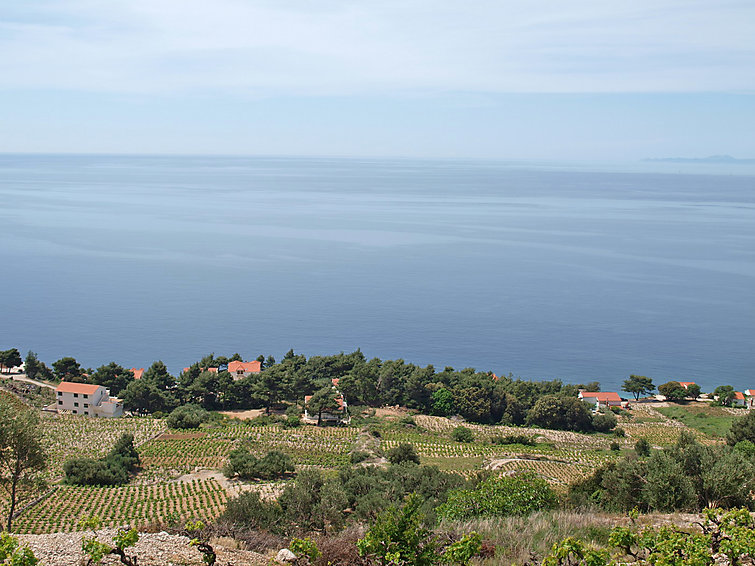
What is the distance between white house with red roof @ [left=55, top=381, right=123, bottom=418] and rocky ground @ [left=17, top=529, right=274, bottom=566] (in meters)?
31.4

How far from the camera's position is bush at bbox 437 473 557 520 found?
1377cm

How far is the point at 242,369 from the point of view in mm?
45125

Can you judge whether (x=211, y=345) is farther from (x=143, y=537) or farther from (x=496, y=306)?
(x=143, y=537)

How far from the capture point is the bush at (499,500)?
1377cm

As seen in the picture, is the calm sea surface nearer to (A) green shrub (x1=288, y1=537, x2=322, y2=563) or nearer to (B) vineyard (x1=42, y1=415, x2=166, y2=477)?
(B) vineyard (x1=42, y1=415, x2=166, y2=477)

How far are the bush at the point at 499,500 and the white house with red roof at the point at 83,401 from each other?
98.2 feet

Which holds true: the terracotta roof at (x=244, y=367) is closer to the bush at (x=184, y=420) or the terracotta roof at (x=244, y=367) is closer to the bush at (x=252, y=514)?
the bush at (x=184, y=420)

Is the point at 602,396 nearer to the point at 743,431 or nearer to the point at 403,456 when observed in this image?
the point at 743,431

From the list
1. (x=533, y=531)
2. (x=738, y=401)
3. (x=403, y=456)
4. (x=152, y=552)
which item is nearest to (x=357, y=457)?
(x=403, y=456)

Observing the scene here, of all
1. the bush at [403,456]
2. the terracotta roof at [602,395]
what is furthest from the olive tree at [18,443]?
the terracotta roof at [602,395]

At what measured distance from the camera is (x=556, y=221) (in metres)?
128

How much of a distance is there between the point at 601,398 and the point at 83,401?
3496 cm

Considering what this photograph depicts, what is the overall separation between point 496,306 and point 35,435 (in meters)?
55.3

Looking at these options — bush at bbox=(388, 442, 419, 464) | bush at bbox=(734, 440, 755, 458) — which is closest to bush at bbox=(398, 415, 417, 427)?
bush at bbox=(388, 442, 419, 464)
